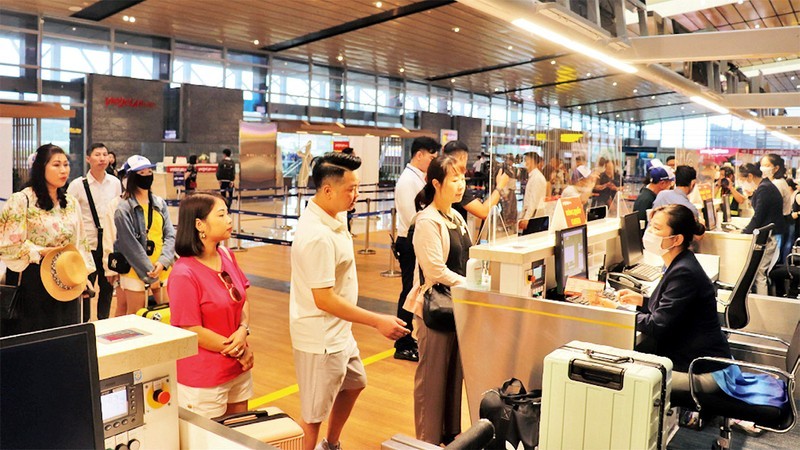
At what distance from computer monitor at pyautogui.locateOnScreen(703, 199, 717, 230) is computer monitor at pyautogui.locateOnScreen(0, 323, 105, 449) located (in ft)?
24.1

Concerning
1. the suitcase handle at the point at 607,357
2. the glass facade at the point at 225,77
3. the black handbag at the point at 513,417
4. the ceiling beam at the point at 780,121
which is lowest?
the black handbag at the point at 513,417

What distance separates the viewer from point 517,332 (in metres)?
3.45

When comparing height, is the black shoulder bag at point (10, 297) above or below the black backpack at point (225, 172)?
below

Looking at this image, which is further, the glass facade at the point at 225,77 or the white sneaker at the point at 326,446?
the glass facade at the point at 225,77

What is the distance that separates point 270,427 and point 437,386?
154 cm

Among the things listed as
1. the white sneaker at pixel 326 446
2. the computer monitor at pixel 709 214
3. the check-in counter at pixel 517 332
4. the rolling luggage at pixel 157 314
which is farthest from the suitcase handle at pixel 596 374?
the computer monitor at pixel 709 214

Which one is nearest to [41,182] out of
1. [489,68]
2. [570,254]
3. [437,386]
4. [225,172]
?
[437,386]

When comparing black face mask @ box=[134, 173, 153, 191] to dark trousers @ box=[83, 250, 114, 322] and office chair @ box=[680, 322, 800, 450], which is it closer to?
dark trousers @ box=[83, 250, 114, 322]

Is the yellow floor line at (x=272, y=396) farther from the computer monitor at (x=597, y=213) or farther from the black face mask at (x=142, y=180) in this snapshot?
the computer monitor at (x=597, y=213)

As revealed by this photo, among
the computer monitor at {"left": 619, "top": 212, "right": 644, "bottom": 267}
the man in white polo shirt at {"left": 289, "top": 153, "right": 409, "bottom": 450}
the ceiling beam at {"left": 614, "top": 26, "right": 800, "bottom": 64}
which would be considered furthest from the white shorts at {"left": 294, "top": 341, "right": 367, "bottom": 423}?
the ceiling beam at {"left": 614, "top": 26, "right": 800, "bottom": 64}

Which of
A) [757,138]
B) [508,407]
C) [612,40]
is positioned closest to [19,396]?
[508,407]

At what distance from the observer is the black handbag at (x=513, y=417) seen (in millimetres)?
2982

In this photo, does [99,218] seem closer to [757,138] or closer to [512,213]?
[512,213]

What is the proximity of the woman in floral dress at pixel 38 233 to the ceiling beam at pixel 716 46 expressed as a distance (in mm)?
3710
